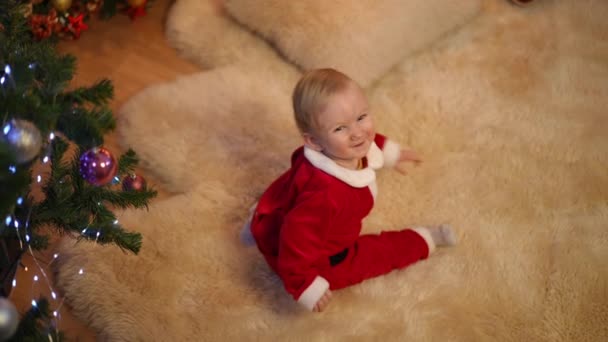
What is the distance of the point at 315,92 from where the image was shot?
1.26 metres

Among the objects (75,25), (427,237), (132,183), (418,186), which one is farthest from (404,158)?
(75,25)

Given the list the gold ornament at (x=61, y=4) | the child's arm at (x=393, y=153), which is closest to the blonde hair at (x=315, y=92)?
the child's arm at (x=393, y=153)

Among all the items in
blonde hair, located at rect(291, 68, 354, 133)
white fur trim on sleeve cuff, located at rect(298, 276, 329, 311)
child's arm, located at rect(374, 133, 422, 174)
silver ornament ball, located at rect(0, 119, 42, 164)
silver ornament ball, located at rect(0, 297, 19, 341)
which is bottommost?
white fur trim on sleeve cuff, located at rect(298, 276, 329, 311)

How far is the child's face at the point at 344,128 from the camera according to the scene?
1258 millimetres

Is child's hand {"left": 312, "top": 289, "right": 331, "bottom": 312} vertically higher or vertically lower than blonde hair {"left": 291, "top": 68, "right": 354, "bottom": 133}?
lower

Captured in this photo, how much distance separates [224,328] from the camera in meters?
1.36

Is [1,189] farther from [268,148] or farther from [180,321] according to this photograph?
[268,148]

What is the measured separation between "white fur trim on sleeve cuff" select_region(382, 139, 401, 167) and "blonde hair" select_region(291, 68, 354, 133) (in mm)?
308

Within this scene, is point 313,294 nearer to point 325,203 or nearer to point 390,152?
point 325,203

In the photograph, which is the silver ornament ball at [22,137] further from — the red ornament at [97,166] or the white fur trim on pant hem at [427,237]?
the white fur trim on pant hem at [427,237]

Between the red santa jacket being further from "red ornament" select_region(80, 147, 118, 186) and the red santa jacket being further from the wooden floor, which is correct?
the wooden floor

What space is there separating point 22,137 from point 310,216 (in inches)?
25.1

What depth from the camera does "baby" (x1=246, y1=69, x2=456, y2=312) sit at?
4.18 ft

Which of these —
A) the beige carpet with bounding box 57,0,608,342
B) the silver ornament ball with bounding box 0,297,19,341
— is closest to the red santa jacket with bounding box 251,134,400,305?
the beige carpet with bounding box 57,0,608,342
